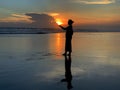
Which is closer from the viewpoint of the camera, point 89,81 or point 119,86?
point 119,86

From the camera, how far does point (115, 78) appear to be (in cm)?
1018

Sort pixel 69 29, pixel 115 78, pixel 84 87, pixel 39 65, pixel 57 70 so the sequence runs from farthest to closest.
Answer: pixel 69 29 < pixel 39 65 < pixel 57 70 < pixel 115 78 < pixel 84 87

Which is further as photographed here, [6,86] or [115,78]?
[115,78]

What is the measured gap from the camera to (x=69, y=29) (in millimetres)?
15172

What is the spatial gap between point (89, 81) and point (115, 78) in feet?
3.81

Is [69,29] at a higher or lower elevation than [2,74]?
higher

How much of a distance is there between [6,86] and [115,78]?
3.85m

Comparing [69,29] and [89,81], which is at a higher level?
[69,29]

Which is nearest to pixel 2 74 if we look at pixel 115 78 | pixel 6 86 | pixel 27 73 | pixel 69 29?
pixel 27 73

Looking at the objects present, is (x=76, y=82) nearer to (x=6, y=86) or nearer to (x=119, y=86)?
(x=119, y=86)

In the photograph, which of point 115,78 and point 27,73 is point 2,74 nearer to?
point 27,73

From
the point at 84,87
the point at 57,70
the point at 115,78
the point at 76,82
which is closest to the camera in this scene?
the point at 84,87

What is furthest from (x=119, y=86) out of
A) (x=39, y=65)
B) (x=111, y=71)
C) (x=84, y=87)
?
(x=39, y=65)

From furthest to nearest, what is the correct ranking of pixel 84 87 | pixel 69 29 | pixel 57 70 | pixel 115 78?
pixel 69 29
pixel 57 70
pixel 115 78
pixel 84 87
